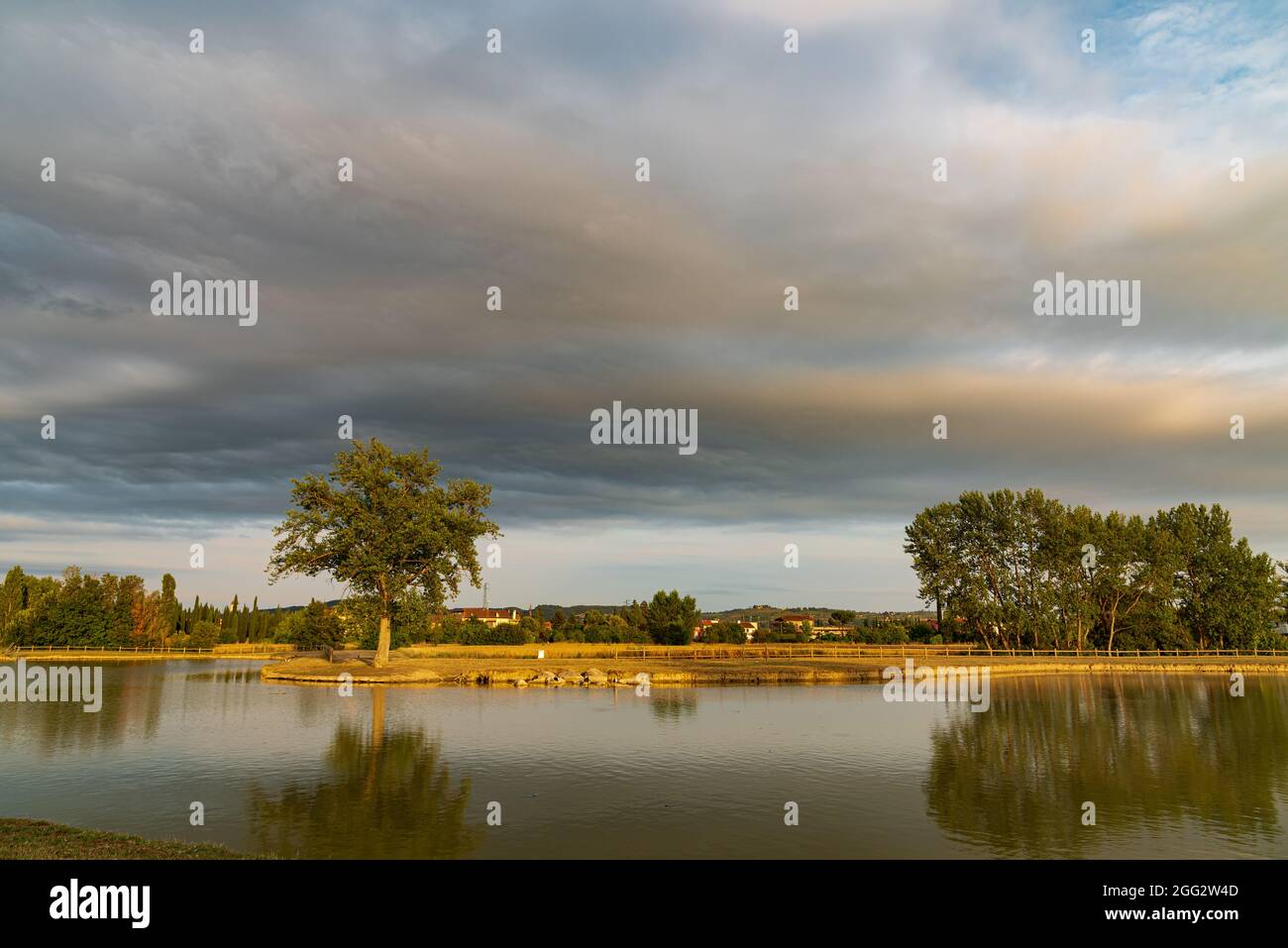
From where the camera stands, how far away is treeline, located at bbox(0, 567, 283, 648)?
320 ft

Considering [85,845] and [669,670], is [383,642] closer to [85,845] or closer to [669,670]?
[669,670]

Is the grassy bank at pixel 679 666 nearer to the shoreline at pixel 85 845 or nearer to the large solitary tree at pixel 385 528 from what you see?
the large solitary tree at pixel 385 528

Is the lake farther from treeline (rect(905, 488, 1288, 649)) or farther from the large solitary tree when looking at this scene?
treeline (rect(905, 488, 1288, 649))

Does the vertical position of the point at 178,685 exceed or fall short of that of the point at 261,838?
it falls short

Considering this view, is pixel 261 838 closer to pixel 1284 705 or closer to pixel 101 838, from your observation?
pixel 101 838

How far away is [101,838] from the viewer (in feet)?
53.9

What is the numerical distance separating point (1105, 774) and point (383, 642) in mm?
57299

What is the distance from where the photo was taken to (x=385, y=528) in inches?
2574

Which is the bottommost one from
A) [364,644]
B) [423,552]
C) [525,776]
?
[364,644]

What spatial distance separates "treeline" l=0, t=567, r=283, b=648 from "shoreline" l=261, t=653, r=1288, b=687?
48.8m

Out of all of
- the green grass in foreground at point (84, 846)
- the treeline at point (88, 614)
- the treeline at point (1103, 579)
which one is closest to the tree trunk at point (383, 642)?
the green grass in foreground at point (84, 846)

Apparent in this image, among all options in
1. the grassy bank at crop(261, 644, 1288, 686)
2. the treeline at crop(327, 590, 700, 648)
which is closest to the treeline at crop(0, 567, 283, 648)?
the treeline at crop(327, 590, 700, 648)
